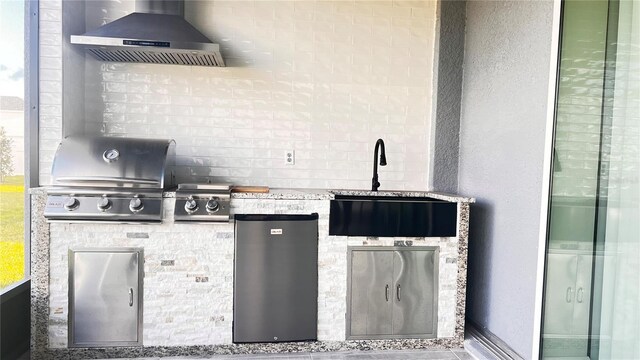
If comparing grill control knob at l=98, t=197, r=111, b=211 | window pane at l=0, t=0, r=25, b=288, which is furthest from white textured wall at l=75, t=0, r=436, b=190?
grill control knob at l=98, t=197, r=111, b=211

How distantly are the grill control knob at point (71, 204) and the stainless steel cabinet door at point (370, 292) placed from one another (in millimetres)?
1596

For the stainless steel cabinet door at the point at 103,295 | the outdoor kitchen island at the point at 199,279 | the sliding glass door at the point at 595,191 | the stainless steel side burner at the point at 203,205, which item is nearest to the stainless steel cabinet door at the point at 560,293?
the sliding glass door at the point at 595,191

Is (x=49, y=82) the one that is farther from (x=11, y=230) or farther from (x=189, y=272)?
(x=189, y=272)

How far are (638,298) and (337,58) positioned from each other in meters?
2.35

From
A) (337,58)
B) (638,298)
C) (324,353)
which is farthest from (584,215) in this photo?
(337,58)

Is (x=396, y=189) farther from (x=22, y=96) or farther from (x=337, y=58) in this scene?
(x=22, y=96)

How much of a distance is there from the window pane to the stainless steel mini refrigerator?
1268mm

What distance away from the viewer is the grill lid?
2.21m

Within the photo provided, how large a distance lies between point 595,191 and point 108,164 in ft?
8.21

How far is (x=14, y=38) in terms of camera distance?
2.25 m

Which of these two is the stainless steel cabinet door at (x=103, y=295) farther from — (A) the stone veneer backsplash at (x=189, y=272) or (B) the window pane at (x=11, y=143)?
(B) the window pane at (x=11, y=143)

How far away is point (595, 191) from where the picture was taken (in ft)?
5.48

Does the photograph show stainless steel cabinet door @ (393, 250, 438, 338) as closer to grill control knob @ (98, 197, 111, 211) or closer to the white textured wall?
the white textured wall

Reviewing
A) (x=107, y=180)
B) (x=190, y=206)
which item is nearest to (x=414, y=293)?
(x=190, y=206)
